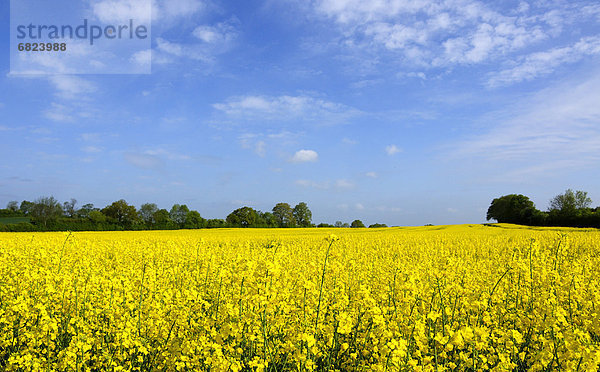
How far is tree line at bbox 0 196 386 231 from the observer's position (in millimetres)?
46094

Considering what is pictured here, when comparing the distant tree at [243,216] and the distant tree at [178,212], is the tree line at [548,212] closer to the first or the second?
the distant tree at [243,216]

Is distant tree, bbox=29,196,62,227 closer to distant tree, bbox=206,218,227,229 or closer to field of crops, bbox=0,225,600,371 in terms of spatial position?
distant tree, bbox=206,218,227,229

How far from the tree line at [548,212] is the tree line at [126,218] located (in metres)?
25.5

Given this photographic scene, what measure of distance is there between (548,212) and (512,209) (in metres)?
11.8

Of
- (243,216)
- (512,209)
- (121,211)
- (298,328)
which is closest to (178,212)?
(121,211)

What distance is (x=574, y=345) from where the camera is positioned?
3.15 m

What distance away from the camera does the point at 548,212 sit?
199 ft

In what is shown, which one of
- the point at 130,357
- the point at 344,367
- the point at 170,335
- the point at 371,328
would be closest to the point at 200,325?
the point at 170,335

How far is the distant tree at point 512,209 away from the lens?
64.5 metres

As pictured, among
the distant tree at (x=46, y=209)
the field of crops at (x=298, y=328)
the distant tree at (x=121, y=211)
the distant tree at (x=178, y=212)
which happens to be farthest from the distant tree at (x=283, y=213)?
the field of crops at (x=298, y=328)

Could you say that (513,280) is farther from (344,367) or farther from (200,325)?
(200,325)

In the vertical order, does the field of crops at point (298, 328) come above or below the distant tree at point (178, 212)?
below

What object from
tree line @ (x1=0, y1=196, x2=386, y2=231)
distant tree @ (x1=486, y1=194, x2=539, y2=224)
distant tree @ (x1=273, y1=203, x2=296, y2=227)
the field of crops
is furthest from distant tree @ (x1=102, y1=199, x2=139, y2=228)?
distant tree @ (x1=486, y1=194, x2=539, y2=224)

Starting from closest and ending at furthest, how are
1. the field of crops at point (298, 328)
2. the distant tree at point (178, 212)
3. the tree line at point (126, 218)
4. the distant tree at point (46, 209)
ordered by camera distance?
the field of crops at point (298, 328) < the tree line at point (126, 218) < the distant tree at point (46, 209) < the distant tree at point (178, 212)
